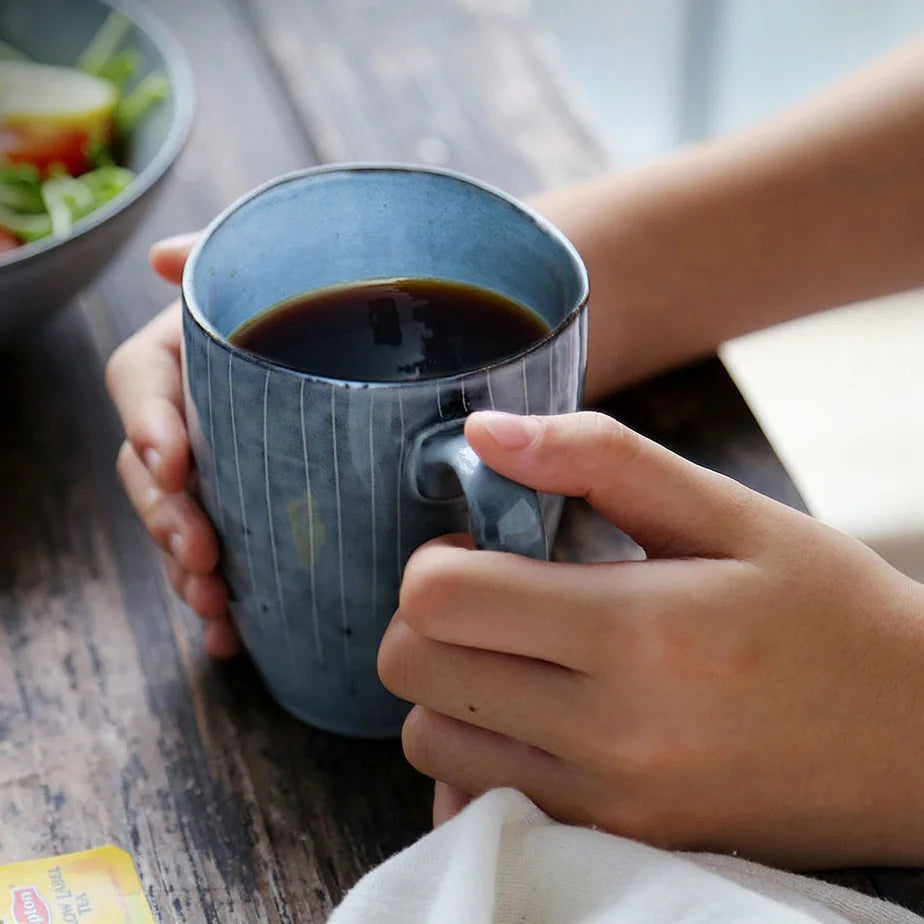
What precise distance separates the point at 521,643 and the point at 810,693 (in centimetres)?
11

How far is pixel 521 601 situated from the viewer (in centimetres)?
42

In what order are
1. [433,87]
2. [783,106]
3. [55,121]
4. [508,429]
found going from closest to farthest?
[508,429] < [55,121] < [433,87] < [783,106]

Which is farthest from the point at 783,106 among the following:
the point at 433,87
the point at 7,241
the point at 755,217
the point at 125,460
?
the point at 125,460

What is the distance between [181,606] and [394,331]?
19 cm

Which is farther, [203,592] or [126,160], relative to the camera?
[126,160]

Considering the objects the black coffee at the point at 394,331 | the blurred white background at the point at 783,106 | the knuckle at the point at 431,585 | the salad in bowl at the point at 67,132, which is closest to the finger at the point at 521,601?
the knuckle at the point at 431,585

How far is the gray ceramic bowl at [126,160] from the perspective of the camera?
0.65 meters

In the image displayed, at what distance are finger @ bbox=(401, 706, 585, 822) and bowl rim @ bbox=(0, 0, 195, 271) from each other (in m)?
0.32

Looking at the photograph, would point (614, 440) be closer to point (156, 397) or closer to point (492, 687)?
point (492, 687)

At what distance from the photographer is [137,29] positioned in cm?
82

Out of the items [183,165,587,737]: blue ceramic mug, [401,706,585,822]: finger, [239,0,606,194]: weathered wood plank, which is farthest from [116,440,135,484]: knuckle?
[239,0,606,194]: weathered wood plank

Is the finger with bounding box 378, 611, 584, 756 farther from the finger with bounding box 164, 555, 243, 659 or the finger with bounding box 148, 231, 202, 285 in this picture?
the finger with bounding box 148, 231, 202, 285

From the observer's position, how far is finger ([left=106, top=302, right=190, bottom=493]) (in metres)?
0.54

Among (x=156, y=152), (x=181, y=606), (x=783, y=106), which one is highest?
(x=156, y=152)
